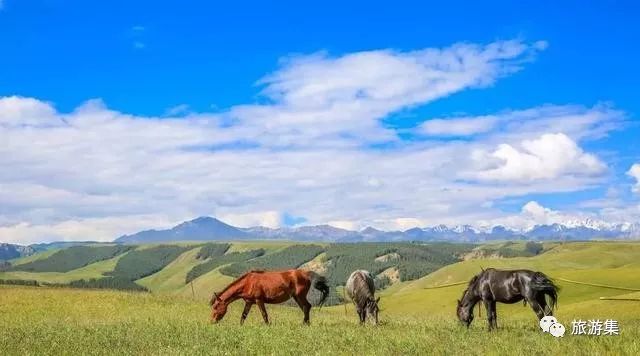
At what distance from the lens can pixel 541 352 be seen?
50.8ft

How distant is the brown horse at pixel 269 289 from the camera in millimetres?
26297

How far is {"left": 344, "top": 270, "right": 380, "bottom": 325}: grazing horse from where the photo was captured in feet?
84.8

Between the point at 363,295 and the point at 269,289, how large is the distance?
163 inches

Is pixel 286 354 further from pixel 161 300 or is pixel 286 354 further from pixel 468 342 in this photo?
pixel 161 300

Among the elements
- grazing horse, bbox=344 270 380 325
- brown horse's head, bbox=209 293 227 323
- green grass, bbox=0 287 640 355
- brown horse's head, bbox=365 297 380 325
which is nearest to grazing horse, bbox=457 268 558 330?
green grass, bbox=0 287 640 355

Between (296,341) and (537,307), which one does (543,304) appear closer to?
(537,307)

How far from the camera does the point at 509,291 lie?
892 inches

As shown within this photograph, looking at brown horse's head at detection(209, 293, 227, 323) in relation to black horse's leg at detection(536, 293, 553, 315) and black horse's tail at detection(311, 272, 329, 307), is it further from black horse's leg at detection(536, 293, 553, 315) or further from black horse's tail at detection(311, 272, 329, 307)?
black horse's leg at detection(536, 293, 553, 315)

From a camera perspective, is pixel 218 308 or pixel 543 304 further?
pixel 218 308

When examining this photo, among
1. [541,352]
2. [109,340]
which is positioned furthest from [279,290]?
[541,352]

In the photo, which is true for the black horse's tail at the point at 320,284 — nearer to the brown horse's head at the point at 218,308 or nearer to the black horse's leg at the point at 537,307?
the brown horse's head at the point at 218,308

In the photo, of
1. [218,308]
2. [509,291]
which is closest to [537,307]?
[509,291]

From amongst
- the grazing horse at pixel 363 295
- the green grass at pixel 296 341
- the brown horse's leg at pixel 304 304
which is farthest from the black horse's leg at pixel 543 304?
the brown horse's leg at pixel 304 304

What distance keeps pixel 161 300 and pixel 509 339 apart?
40.7m
